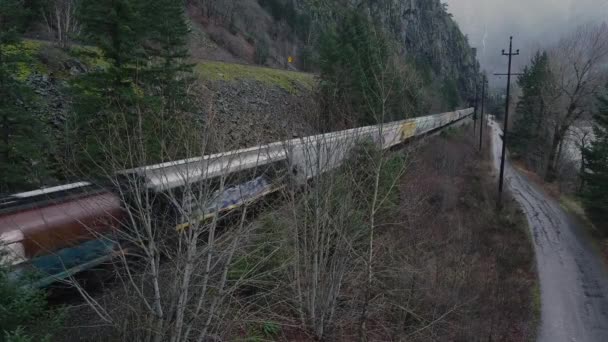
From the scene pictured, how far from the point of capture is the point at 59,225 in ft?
21.4

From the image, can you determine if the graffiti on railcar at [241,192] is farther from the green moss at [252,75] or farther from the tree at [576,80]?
the tree at [576,80]

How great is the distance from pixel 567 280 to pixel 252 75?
80.6 feet

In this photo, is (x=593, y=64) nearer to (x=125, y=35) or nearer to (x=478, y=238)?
(x=478, y=238)

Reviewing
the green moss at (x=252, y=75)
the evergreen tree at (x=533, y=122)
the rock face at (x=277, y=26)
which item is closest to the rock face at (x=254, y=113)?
the green moss at (x=252, y=75)

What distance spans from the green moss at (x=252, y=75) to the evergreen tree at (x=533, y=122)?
1130 inches

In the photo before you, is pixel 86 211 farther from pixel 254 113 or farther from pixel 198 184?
pixel 254 113

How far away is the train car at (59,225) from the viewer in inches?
238

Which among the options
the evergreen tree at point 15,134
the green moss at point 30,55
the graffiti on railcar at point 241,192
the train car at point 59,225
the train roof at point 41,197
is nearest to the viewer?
the train car at point 59,225

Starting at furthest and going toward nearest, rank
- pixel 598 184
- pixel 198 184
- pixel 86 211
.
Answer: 1. pixel 598 184
2. pixel 86 211
3. pixel 198 184

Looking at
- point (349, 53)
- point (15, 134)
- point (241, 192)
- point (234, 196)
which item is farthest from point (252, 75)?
point (241, 192)

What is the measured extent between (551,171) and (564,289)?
2586 centimetres

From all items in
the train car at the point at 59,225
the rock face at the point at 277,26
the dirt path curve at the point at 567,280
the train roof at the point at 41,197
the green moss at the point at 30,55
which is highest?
the rock face at the point at 277,26

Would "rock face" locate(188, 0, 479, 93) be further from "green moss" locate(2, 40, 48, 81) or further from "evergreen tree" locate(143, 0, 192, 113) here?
"green moss" locate(2, 40, 48, 81)

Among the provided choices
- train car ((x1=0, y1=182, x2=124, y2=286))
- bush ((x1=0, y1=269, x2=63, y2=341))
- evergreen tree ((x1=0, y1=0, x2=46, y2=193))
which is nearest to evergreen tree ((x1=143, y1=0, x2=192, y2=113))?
evergreen tree ((x1=0, y1=0, x2=46, y2=193))
